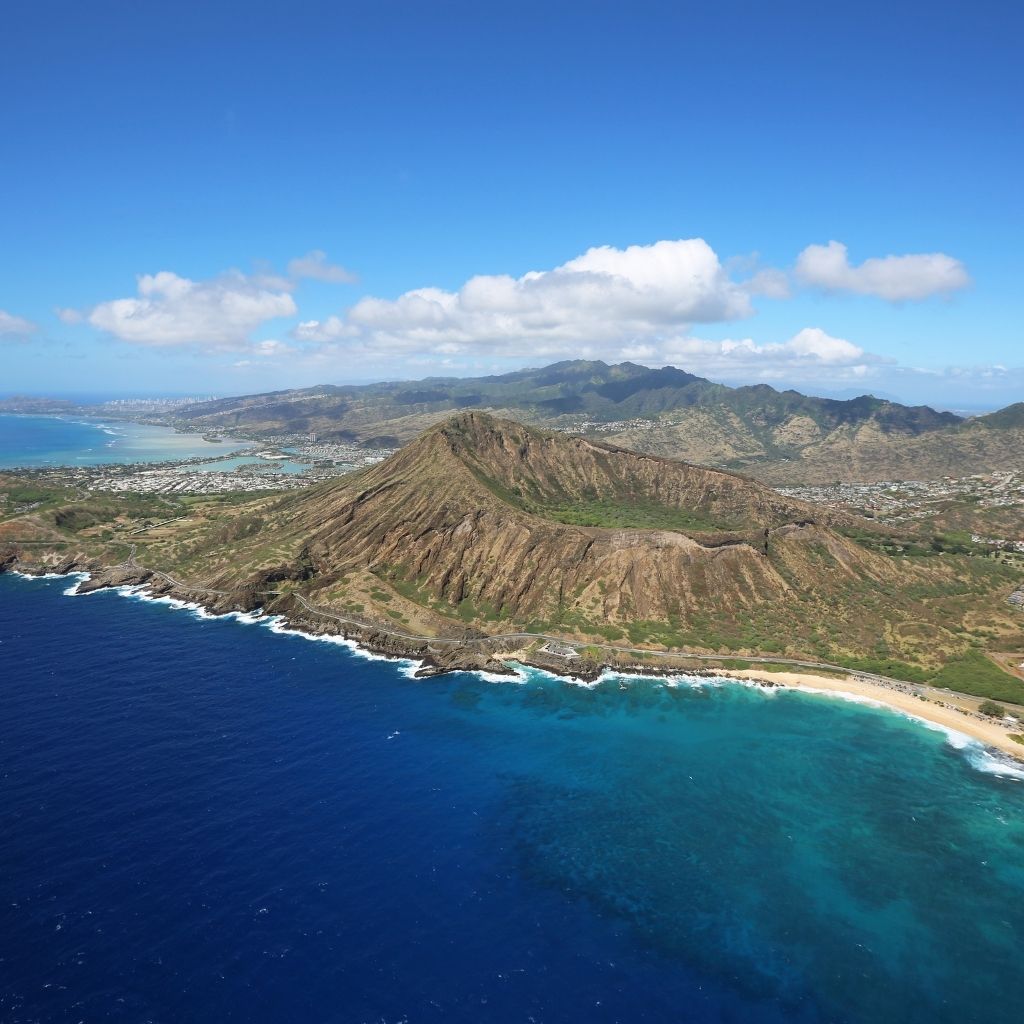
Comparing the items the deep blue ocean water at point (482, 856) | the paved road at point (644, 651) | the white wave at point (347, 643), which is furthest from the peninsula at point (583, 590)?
the deep blue ocean water at point (482, 856)

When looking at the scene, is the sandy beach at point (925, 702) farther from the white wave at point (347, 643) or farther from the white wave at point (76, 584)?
the white wave at point (76, 584)

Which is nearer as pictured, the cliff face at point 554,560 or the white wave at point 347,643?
the white wave at point 347,643

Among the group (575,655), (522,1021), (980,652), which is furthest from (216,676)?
(980,652)

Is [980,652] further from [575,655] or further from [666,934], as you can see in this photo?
[666,934]

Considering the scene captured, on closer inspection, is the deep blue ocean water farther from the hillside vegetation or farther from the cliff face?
the cliff face

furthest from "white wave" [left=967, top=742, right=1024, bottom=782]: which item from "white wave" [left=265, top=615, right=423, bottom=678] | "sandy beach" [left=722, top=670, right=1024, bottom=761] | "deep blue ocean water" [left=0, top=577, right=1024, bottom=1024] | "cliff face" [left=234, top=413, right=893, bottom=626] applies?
"white wave" [left=265, top=615, right=423, bottom=678]

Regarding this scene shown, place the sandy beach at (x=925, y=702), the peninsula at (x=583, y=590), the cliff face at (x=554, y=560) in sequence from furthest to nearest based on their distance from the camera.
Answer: the cliff face at (x=554, y=560) < the peninsula at (x=583, y=590) < the sandy beach at (x=925, y=702)

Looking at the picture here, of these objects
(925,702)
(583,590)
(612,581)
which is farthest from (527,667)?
(925,702)

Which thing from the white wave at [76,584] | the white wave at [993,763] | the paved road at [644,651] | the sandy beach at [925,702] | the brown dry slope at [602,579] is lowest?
the white wave at [993,763]
